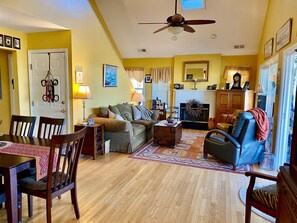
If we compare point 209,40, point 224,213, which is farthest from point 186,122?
point 224,213

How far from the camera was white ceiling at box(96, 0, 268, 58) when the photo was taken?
591 cm

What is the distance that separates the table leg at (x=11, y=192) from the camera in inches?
73.4

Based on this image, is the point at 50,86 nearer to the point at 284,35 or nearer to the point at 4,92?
the point at 4,92

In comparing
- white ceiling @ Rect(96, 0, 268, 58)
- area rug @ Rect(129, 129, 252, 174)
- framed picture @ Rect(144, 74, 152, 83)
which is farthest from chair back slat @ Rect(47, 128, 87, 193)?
framed picture @ Rect(144, 74, 152, 83)

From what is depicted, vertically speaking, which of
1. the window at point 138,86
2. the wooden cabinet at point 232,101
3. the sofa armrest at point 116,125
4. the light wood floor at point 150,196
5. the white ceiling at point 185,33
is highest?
the white ceiling at point 185,33

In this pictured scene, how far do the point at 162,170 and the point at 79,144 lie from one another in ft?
6.58

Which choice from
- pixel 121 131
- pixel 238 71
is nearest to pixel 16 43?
pixel 121 131

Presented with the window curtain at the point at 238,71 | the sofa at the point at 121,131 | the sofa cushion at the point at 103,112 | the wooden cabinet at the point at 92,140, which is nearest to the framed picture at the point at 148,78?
the window curtain at the point at 238,71

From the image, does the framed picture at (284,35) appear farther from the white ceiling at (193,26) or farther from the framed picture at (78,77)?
the framed picture at (78,77)

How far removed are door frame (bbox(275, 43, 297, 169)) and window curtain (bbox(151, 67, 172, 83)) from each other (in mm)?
4709

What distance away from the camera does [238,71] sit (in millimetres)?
7648

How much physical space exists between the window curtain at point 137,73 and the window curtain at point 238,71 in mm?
3108

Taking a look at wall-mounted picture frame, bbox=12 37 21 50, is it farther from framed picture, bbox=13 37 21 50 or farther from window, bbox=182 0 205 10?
window, bbox=182 0 205 10

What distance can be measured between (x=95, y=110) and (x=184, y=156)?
8.08 feet
